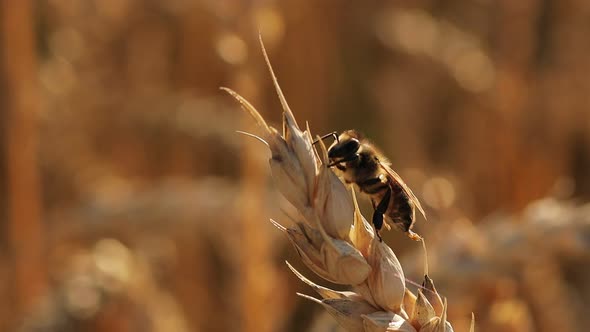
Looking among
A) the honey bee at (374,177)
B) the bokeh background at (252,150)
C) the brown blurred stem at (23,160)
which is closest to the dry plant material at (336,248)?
the honey bee at (374,177)

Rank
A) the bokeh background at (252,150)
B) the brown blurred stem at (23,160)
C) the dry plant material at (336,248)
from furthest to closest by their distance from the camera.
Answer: the brown blurred stem at (23,160) → the bokeh background at (252,150) → the dry plant material at (336,248)

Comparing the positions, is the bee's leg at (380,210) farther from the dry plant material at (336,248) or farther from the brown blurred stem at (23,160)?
the brown blurred stem at (23,160)

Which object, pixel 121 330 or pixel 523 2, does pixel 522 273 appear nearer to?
pixel 121 330

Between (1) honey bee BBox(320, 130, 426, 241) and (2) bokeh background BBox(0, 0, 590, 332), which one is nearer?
(1) honey bee BBox(320, 130, 426, 241)

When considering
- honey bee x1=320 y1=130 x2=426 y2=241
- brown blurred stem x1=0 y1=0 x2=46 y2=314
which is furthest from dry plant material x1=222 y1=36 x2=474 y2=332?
brown blurred stem x1=0 y1=0 x2=46 y2=314

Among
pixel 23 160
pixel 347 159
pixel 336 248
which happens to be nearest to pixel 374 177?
pixel 347 159

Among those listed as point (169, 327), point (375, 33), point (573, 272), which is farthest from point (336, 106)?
point (169, 327)

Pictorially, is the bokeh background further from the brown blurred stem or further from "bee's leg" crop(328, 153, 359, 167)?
"bee's leg" crop(328, 153, 359, 167)
